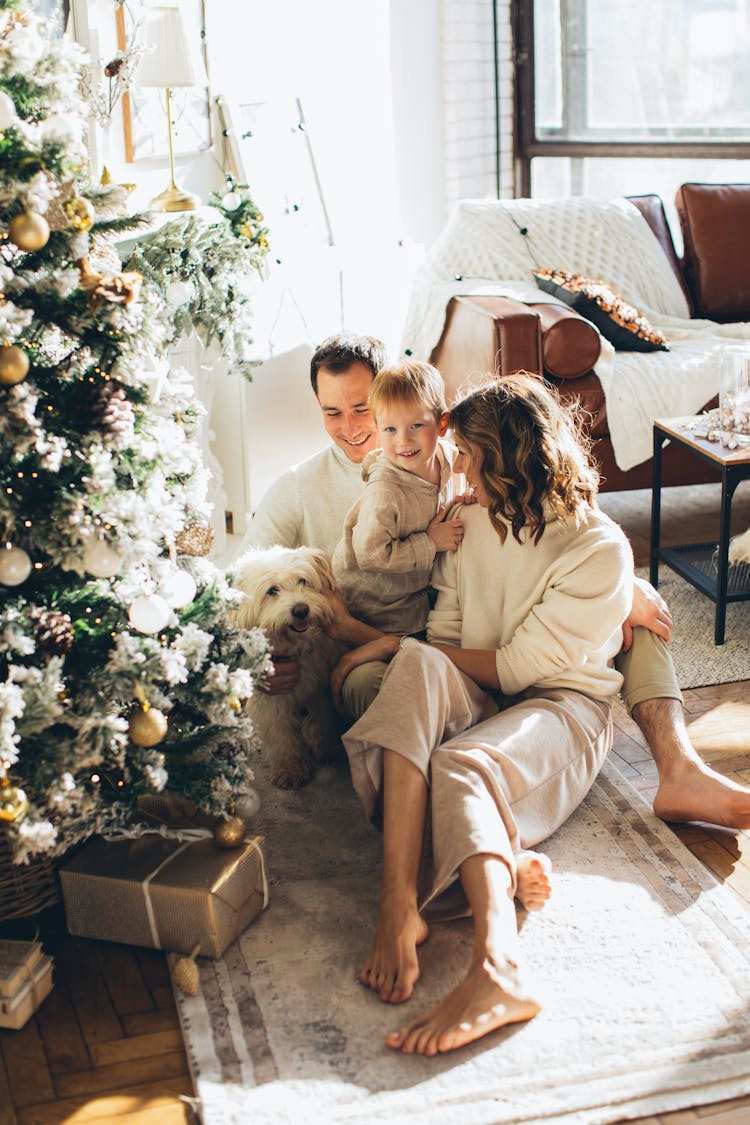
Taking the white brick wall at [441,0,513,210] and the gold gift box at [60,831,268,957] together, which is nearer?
A: the gold gift box at [60,831,268,957]

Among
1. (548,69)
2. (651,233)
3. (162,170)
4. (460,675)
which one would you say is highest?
(548,69)

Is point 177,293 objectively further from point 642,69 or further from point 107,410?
point 642,69

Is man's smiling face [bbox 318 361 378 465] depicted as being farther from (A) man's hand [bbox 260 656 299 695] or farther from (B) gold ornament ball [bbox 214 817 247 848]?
(B) gold ornament ball [bbox 214 817 247 848]

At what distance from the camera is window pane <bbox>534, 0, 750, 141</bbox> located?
488 cm

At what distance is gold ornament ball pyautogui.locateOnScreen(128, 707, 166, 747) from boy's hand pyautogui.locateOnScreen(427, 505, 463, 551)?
2.46ft

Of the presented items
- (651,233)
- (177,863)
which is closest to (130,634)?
(177,863)

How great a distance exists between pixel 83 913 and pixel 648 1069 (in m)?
0.92

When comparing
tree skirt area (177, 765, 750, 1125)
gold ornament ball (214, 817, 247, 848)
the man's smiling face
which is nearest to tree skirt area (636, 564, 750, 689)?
tree skirt area (177, 765, 750, 1125)

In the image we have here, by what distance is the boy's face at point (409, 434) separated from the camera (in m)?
2.21

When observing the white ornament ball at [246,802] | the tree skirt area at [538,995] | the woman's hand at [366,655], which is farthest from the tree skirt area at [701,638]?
the white ornament ball at [246,802]

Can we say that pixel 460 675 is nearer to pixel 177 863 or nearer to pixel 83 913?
pixel 177 863

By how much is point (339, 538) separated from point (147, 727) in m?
0.96

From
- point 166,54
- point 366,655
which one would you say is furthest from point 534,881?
point 166,54

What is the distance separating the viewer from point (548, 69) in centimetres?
528
